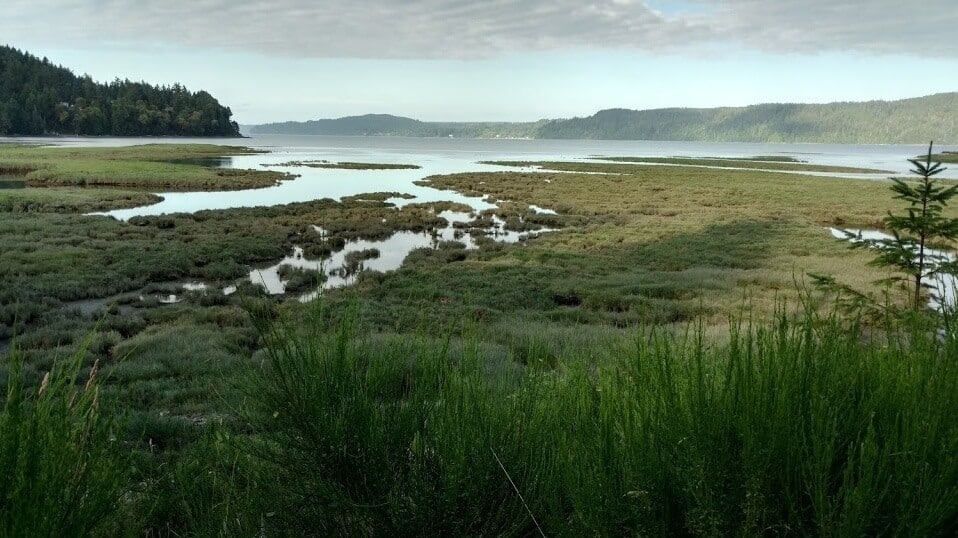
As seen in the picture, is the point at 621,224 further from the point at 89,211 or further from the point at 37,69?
the point at 37,69

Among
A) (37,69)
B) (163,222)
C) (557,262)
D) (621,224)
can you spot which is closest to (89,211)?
(163,222)

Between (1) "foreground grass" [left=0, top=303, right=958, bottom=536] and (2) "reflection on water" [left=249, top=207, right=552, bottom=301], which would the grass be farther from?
(1) "foreground grass" [left=0, top=303, right=958, bottom=536]

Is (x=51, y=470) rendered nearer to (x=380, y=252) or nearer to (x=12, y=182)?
(x=380, y=252)

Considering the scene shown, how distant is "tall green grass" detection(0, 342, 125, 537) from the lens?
2.20 metres

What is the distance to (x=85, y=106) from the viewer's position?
168m

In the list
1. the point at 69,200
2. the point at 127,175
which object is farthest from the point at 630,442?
the point at 127,175

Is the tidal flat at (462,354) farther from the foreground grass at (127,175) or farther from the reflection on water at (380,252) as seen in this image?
the foreground grass at (127,175)

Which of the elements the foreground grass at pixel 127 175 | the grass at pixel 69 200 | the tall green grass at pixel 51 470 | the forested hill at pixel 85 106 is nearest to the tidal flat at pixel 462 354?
the tall green grass at pixel 51 470

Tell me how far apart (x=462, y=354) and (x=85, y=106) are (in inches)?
7927

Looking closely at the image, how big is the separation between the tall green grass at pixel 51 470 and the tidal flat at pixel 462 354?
175 millimetres

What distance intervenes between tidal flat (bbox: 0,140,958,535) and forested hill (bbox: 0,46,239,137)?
140204mm

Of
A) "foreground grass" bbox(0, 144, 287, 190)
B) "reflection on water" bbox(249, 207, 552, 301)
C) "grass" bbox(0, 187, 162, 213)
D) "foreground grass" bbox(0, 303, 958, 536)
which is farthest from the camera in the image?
"foreground grass" bbox(0, 144, 287, 190)

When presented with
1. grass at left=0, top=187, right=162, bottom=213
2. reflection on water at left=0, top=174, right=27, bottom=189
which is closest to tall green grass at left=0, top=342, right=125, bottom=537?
grass at left=0, top=187, right=162, bottom=213

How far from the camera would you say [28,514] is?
7.24 ft
